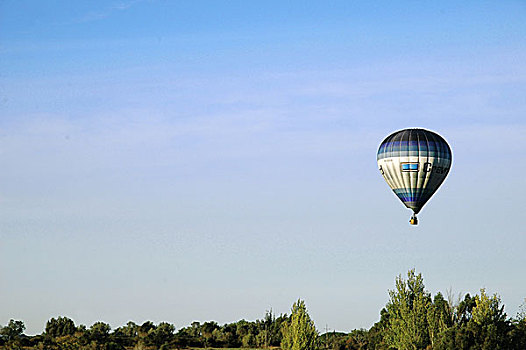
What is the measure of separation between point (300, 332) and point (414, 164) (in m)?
18.0

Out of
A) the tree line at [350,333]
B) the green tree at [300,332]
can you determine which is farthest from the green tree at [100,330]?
the green tree at [300,332]

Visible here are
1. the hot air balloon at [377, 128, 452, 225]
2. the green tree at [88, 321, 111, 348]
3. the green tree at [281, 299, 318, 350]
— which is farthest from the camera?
the green tree at [88, 321, 111, 348]

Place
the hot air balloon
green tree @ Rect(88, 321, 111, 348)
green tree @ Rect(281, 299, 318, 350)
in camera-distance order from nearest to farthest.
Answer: the hot air balloon, green tree @ Rect(281, 299, 318, 350), green tree @ Rect(88, 321, 111, 348)

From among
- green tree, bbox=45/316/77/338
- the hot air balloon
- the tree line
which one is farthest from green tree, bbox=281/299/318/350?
green tree, bbox=45/316/77/338

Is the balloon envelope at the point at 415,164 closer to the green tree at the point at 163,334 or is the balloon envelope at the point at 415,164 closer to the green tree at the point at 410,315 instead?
the green tree at the point at 410,315

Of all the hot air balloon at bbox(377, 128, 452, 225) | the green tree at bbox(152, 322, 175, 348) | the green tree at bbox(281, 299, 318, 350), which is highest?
the hot air balloon at bbox(377, 128, 452, 225)

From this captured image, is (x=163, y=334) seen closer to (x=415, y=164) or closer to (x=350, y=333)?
(x=350, y=333)

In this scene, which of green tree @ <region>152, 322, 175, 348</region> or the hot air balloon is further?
green tree @ <region>152, 322, 175, 348</region>

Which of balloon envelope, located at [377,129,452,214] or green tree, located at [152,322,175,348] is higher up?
balloon envelope, located at [377,129,452,214]

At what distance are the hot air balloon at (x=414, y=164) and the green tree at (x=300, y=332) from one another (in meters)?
13.9

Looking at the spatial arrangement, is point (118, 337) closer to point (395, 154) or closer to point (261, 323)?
point (261, 323)

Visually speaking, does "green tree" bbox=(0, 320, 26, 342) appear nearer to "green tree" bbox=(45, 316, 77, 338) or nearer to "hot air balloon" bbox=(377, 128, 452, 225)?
"green tree" bbox=(45, 316, 77, 338)

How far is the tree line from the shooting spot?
71.6 meters

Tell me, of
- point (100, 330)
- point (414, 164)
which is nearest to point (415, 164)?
point (414, 164)
